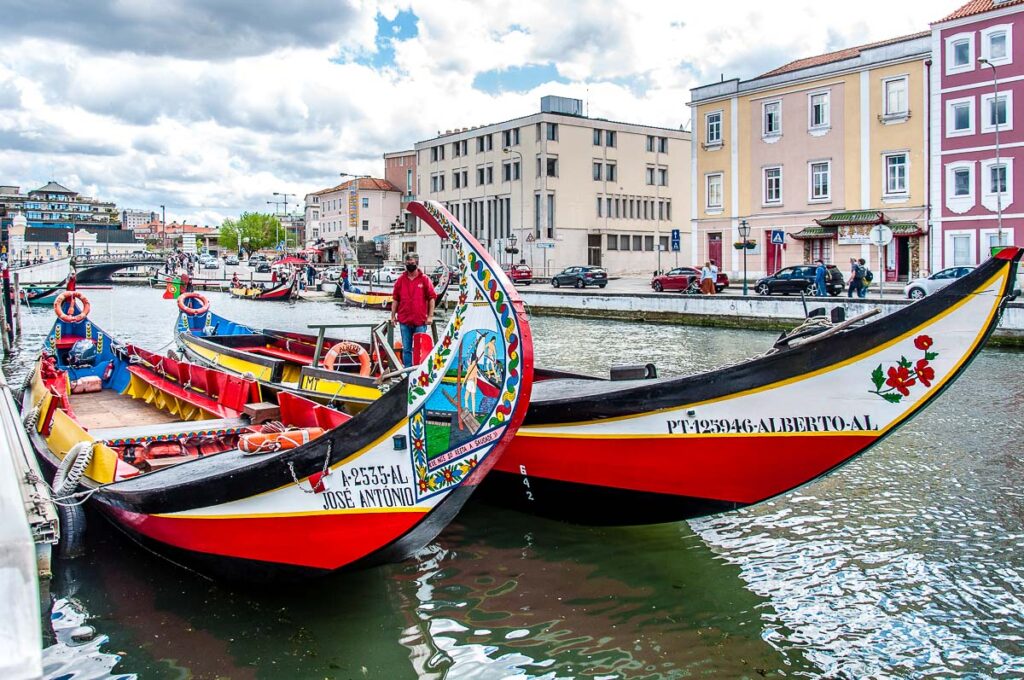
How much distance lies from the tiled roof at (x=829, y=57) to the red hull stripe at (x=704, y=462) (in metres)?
36.7

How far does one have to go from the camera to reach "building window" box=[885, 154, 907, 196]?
38.3 metres

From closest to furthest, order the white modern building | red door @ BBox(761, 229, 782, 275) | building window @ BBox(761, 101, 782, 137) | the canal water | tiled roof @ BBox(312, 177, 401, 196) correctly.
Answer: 1. the canal water
2. building window @ BBox(761, 101, 782, 137)
3. red door @ BBox(761, 229, 782, 275)
4. the white modern building
5. tiled roof @ BBox(312, 177, 401, 196)

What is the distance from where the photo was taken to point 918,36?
123ft

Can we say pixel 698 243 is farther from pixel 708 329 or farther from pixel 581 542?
pixel 581 542

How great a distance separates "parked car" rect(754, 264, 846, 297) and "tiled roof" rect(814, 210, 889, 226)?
6344 millimetres

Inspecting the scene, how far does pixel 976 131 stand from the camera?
3534 cm

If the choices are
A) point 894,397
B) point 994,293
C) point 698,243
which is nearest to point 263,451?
point 894,397

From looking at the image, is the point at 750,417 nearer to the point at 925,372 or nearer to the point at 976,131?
the point at 925,372

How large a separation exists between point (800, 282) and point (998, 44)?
12808 millimetres

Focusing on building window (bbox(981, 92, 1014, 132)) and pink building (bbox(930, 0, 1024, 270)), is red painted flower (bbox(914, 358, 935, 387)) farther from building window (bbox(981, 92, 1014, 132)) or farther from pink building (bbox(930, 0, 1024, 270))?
building window (bbox(981, 92, 1014, 132))

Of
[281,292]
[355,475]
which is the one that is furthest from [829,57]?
[355,475]

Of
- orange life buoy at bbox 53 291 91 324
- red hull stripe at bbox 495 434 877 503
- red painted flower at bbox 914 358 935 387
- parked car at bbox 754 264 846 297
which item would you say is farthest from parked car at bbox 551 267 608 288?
red painted flower at bbox 914 358 935 387

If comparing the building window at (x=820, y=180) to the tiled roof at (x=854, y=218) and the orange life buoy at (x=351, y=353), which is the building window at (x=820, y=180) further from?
the orange life buoy at (x=351, y=353)

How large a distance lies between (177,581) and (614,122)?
197ft
